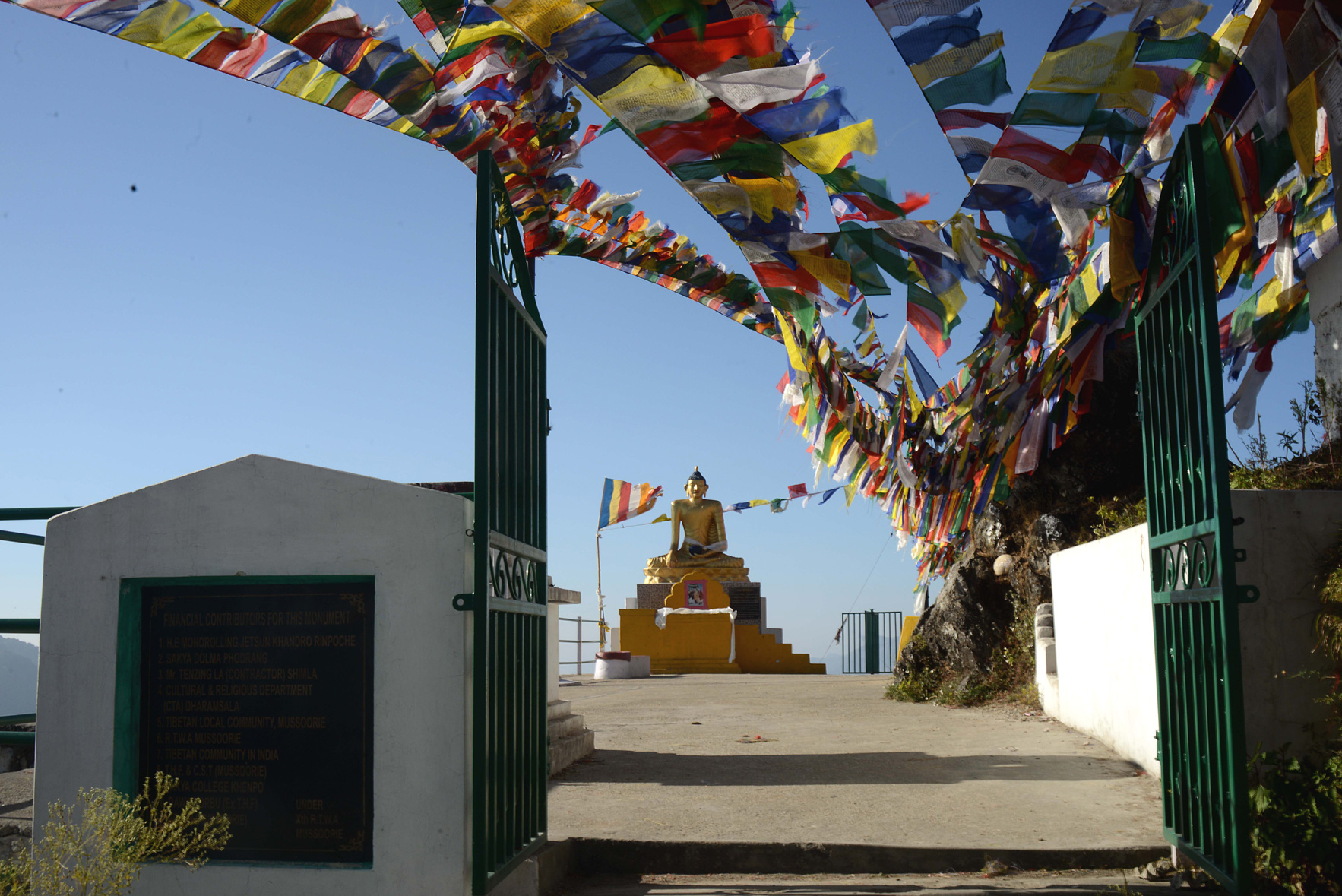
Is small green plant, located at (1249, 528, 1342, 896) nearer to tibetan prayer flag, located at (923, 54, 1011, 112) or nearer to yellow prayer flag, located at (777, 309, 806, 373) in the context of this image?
tibetan prayer flag, located at (923, 54, 1011, 112)

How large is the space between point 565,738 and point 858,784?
204 cm

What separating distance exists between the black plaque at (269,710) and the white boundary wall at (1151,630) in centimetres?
382

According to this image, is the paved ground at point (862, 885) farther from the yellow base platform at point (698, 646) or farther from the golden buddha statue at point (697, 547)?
the golden buddha statue at point (697, 547)

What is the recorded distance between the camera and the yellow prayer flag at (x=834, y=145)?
4176 mm

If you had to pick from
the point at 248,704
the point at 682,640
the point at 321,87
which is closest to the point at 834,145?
the point at 321,87

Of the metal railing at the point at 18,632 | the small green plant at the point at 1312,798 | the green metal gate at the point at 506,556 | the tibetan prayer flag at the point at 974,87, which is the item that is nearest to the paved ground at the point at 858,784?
the small green plant at the point at 1312,798

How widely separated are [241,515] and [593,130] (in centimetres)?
283

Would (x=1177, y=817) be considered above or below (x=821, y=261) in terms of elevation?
below

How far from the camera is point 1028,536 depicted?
35.7ft

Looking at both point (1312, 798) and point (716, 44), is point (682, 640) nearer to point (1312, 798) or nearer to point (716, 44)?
point (1312, 798)

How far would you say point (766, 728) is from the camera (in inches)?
344

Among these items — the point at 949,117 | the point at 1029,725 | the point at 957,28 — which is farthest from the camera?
the point at 1029,725

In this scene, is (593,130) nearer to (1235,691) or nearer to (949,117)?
(949,117)

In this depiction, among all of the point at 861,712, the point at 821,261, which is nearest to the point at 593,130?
the point at 821,261
